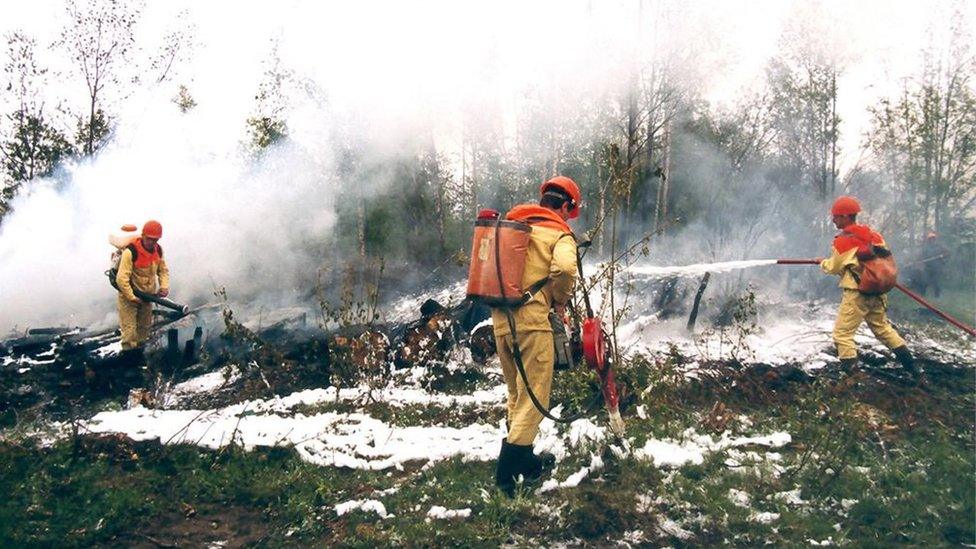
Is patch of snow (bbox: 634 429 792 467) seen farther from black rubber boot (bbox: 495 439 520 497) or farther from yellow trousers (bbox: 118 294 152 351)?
yellow trousers (bbox: 118 294 152 351)

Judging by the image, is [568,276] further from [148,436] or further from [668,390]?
[148,436]

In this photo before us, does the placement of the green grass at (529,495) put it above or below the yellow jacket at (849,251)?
below

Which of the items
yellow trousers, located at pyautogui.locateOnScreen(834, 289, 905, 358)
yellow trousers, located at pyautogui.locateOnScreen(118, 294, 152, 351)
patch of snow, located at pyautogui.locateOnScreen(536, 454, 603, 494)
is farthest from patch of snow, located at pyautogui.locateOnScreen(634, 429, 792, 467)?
yellow trousers, located at pyautogui.locateOnScreen(118, 294, 152, 351)

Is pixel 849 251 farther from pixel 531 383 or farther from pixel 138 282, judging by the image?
pixel 138 282

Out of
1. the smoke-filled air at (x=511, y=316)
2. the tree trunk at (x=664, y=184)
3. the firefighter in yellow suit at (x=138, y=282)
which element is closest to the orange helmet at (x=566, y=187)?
the smoke-filled air at (x=511, y=316)

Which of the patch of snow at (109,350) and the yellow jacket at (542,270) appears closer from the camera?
the yellow jacket at (542,270)

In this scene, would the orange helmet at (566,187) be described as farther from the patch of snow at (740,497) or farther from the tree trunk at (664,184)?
the tree trunk at (664,184)

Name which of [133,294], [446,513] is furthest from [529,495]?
[133,294]

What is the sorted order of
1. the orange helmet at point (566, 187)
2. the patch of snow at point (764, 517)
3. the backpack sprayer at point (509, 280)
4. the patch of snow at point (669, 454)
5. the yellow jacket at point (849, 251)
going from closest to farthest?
the patch of snow at point (764, 517) < the backpack sprayer at point (509, 280) < the orange helmet at point (566, 187) < the patch of snow at point (669, 454) < the yellow jacket at point (849, 251)

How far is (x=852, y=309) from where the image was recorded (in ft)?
21.9

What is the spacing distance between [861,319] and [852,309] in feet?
0.48

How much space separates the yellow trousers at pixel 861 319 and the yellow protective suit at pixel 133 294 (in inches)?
311

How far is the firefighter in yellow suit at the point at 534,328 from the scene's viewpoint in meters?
3.73

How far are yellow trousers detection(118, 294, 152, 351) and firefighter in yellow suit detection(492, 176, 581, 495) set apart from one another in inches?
209
